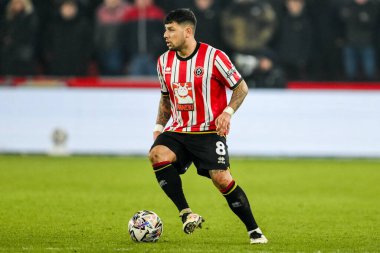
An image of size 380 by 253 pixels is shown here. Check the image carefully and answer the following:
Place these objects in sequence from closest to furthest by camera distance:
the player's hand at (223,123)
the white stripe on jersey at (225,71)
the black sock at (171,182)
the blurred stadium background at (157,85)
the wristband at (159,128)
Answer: the player's hand at (223,123) < the white stripe on jersey at (225,71) < the black sock at (171,182) < the wristband at (159,128) < the blurred stadium background at (157,85)

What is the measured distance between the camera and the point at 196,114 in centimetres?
848

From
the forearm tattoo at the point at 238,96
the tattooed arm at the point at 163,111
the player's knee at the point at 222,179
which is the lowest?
the player's knee at the point at 222,179

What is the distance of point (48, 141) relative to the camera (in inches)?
719

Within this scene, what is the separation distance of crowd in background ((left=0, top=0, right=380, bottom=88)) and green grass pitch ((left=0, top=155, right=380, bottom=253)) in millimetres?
1654

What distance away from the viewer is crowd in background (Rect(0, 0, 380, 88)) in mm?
17266

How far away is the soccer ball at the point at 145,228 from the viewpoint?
8.39m

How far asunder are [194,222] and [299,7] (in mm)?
9760

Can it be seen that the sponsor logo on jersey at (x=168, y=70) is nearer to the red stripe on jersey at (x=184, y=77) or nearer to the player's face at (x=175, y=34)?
the red stripe on jersey at (x=184, y=77)

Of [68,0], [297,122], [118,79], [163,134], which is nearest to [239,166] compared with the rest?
[297,122]

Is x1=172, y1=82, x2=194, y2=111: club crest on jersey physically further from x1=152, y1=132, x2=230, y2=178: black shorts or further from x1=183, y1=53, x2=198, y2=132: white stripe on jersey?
x1=152, y1=132, x2=230, y2=178: black shorts

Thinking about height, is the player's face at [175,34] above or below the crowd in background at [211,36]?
above

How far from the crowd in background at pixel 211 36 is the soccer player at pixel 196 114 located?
8783 millimetres

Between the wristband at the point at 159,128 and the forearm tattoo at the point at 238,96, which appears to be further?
the wristband at the point at 159,128

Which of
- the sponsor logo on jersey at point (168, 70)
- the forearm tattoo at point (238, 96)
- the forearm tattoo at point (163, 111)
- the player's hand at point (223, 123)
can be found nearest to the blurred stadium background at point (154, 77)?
the forearm tattoo at point (163, 111)
